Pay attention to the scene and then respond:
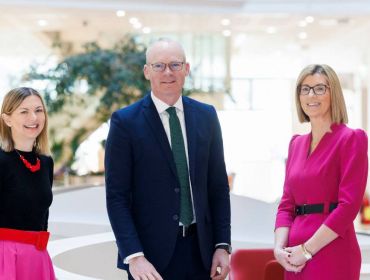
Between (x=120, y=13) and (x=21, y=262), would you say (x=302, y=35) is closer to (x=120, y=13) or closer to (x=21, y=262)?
(x=120, y=13)

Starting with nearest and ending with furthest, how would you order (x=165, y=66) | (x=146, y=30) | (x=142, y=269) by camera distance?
(x=142, y=269), (x=165, y=66), (x=146, y=30)

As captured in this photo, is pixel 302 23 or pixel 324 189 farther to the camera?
pixel 302 23

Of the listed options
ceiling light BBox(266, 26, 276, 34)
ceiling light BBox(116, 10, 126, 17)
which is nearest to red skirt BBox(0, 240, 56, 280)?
ceiling light BBox(116, 10, 126, 17)

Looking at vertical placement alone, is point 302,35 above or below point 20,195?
above

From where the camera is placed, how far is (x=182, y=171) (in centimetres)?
277

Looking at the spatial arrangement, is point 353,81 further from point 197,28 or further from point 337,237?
point 337,237

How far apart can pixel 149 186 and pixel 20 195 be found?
1.89ft

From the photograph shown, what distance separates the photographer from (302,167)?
113 inches

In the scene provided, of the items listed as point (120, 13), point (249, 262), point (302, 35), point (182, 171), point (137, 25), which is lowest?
point (249, 262)

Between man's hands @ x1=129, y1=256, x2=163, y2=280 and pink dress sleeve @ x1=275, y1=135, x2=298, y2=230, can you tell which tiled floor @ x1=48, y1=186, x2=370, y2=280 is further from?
man's hands @ x1=129, y1=256, x2=163, y2=280

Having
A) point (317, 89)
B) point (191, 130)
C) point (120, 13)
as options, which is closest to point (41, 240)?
point (191, 130)

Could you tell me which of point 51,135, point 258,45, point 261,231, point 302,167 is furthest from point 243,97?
point 302,167

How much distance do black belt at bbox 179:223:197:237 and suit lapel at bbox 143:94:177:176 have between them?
0.72ft

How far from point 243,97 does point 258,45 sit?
1296 mm
